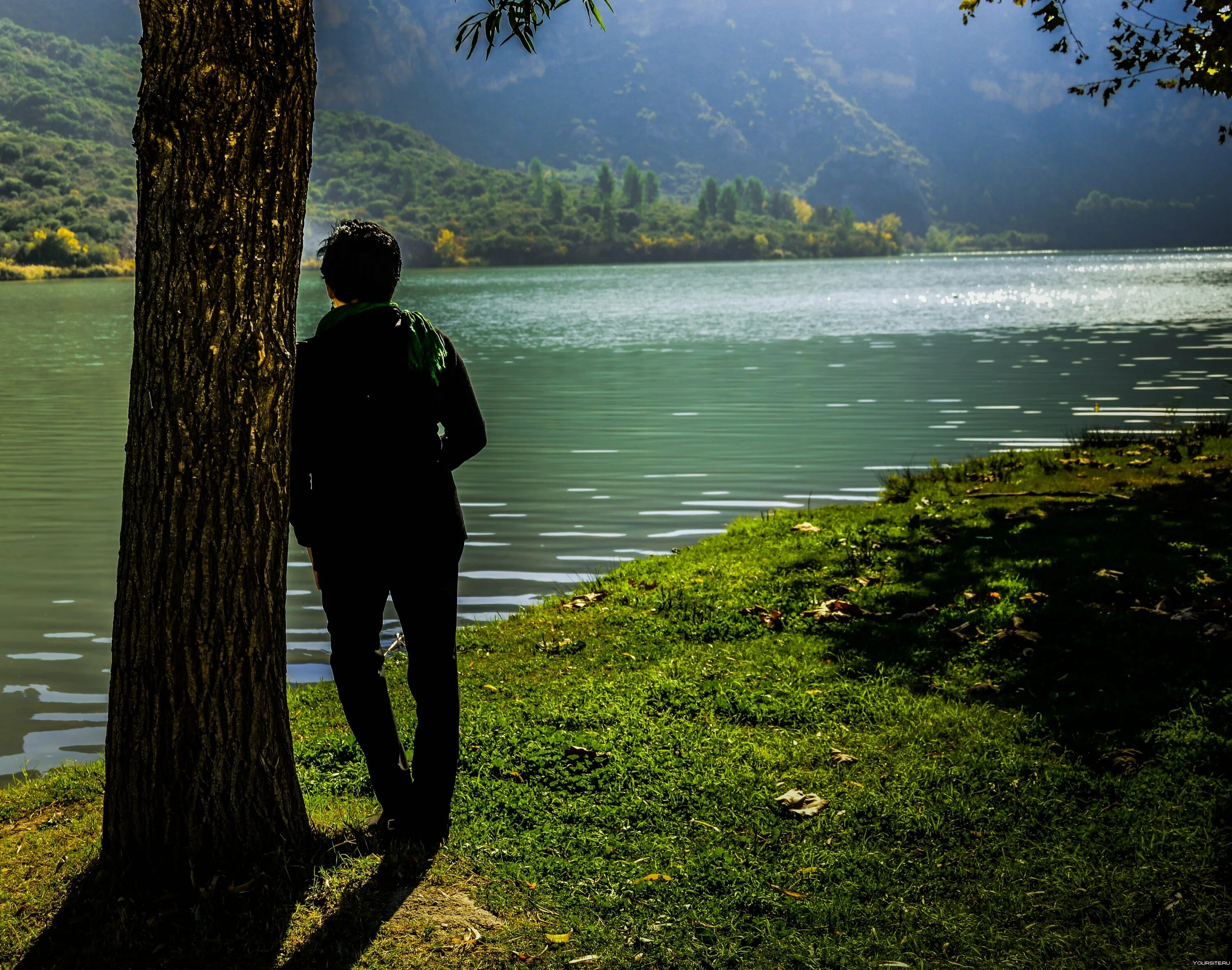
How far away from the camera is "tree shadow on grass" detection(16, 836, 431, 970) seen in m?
3.34

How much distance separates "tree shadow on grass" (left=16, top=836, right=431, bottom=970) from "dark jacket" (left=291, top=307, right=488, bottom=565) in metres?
1.25

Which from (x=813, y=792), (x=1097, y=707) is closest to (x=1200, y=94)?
(x=1097, y=707)

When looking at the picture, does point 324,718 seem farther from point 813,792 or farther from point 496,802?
point 813,792

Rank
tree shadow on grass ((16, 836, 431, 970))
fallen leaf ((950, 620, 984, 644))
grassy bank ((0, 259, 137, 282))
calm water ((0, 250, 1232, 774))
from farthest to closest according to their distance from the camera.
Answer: grassy bank ((0, 259, 137, 282)), calm water ((0, 250, 1232, 774)), fallen leaf ((950, 620, 984, 644)), tree shadow on grass ((16, 836, 431, 970))

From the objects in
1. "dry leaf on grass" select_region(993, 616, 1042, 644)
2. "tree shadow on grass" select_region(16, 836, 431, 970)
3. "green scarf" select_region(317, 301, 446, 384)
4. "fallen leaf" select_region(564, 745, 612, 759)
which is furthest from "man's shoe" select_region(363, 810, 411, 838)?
"dry leaf on grass" select_region(993, 616, 1042, 644)

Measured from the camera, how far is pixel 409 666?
158 inches

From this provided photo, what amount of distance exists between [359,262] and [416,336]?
36 cm

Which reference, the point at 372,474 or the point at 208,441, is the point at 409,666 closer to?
the point at 372,474

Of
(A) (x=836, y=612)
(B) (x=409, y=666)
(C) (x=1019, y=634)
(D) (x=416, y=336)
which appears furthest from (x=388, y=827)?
(C) (x=1019, y=634)

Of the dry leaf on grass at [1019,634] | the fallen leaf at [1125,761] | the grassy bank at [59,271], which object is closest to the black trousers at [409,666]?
the fallen leaf at [1125,761]

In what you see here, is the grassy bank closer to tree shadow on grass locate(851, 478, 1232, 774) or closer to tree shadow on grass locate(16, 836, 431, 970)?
tree shadow on grass locate(851, 478, 1232, 774)

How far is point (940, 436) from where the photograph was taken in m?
19.2

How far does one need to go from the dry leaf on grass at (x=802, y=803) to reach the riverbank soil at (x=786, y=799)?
1 centimetres

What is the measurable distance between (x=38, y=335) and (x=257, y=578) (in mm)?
51429
